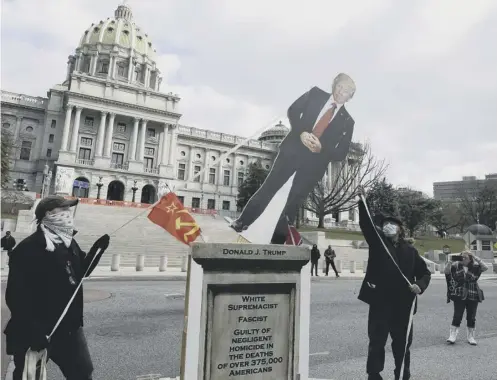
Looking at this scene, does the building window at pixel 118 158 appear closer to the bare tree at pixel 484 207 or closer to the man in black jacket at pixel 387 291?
the bare tree at pixel 484 207

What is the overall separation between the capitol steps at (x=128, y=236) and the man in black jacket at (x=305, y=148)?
1441 centimetres

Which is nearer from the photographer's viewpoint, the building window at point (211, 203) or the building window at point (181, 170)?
the building window at point (181, 170)

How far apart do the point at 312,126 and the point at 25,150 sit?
65.8m

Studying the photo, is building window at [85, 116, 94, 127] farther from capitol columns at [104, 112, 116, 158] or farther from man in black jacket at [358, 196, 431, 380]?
man in black jacket at [358, 196, 431, 380]

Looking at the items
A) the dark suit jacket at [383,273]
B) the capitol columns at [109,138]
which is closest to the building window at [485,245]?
the dark suit jacket at [383,273]

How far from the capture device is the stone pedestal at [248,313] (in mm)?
2801

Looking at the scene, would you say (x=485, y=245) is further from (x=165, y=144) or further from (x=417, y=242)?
(x=165, y=144)

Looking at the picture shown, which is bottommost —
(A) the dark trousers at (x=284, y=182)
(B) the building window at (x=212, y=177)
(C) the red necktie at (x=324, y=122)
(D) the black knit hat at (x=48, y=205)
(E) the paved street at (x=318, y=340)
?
(E) the paved street at (x=318, y=340)

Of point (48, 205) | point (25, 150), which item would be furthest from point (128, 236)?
point (25, 150)

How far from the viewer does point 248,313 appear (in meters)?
2.98

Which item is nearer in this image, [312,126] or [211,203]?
[312,126]

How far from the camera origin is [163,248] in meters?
26.2

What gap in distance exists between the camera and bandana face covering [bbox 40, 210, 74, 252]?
10.1ft

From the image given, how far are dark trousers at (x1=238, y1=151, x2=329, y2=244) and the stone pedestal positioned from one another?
3.49 feet
